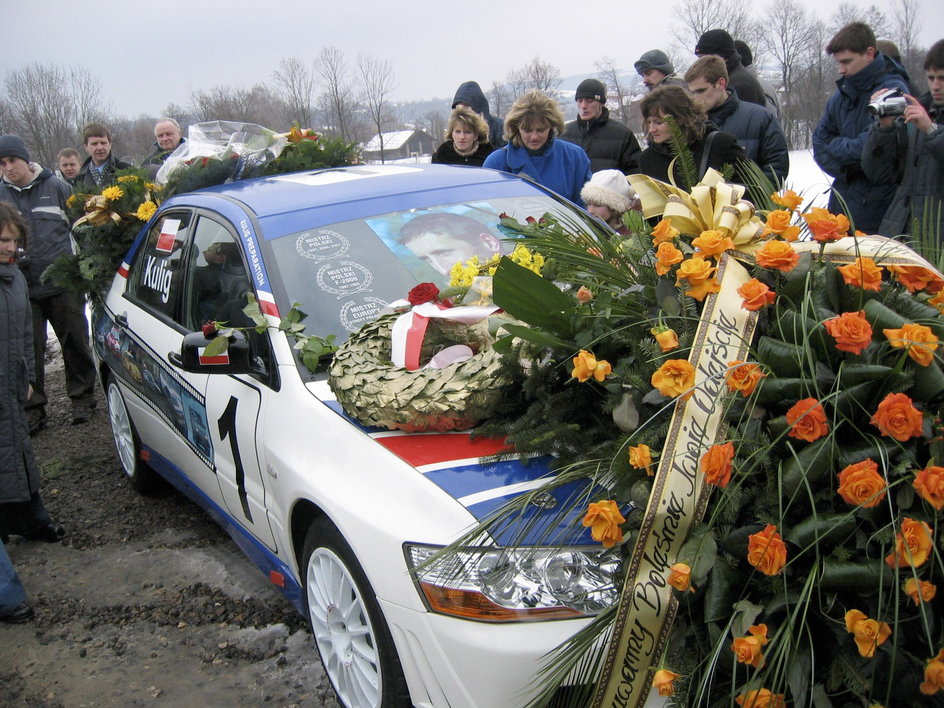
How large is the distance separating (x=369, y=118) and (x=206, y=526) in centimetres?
2659

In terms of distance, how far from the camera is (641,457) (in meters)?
1.87

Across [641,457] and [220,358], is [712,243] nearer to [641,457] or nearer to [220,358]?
[641,457]

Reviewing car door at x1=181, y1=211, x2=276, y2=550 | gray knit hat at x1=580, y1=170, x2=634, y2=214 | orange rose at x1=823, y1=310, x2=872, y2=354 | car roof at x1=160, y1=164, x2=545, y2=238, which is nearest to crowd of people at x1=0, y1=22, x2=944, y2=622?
gray knit hat at x1=580, y1=170, x2=634, y2=214

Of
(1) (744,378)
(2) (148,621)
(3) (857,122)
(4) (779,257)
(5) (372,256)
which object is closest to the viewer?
(1) (744,378)

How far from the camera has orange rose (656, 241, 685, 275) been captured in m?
2.06

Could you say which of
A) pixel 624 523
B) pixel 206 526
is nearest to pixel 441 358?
pixel 624 523

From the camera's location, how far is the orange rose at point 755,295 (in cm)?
189

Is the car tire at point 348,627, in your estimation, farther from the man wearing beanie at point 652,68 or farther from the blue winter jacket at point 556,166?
the man wearing beanie at point 652,68

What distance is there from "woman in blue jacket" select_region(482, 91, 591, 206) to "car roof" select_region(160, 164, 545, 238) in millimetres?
949

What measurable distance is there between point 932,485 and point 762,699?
1.68 feet

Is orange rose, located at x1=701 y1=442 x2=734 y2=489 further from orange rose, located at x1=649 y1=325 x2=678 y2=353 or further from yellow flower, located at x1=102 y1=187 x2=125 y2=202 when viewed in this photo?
yellow flower, located at x1=102 y1=187 x2=125 y2=202

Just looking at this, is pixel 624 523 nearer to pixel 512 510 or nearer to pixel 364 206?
pixel 512 510

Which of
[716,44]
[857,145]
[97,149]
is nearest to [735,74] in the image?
[716,44]

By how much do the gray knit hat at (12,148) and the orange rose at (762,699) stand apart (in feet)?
22.4
